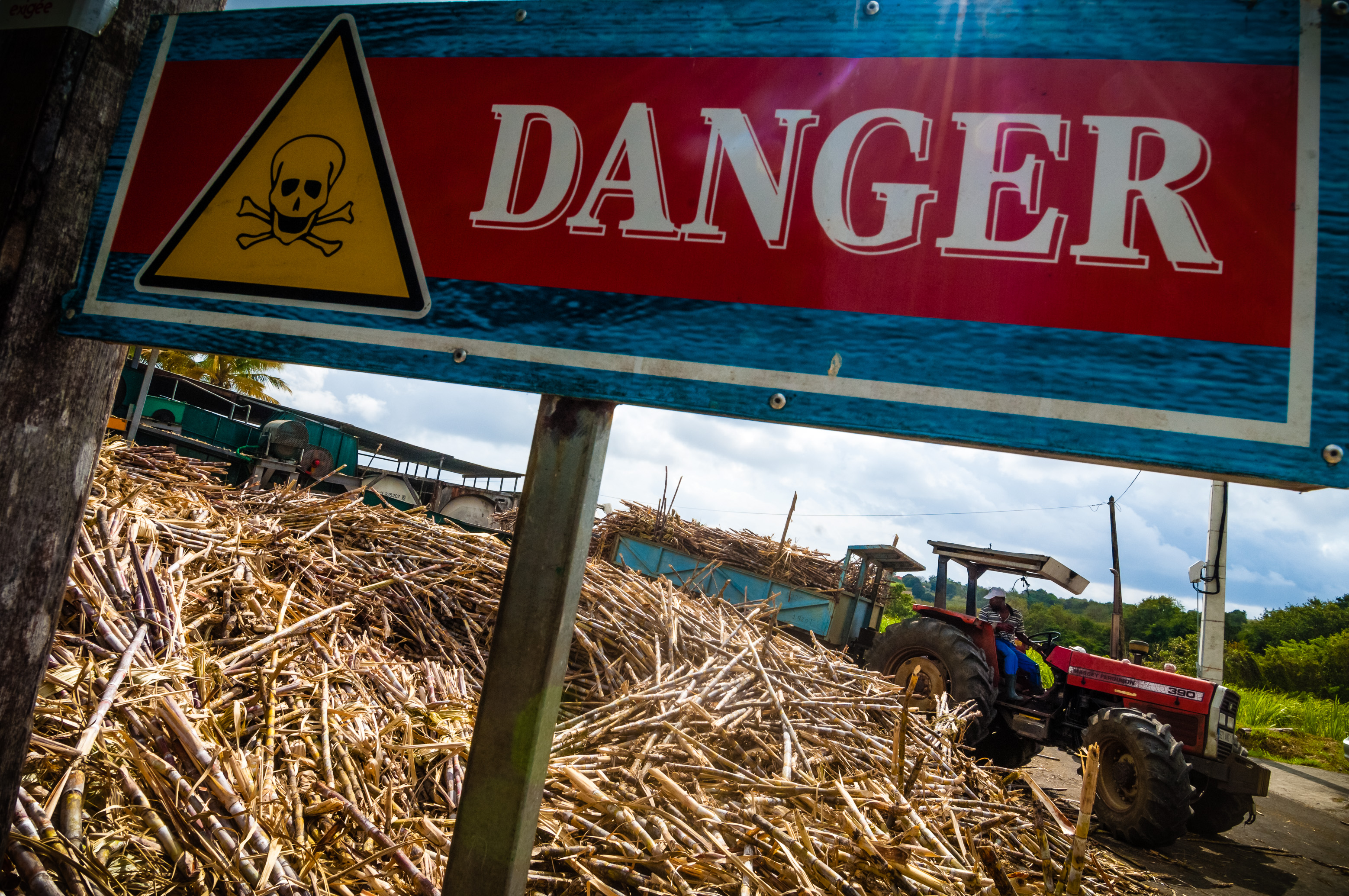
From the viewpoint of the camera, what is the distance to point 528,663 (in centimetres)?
120

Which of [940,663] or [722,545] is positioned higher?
[722,545]

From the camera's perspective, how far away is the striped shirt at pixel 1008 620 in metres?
9.22

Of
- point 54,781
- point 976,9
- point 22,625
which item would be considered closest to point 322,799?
point 54,781

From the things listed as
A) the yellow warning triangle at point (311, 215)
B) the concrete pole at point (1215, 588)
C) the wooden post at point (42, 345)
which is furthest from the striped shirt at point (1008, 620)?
the wooden post at point (42, 345)

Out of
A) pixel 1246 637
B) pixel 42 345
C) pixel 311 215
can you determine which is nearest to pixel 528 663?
→ pixel 311 215

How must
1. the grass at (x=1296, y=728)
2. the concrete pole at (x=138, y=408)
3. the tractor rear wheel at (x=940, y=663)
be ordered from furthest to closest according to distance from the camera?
1. the grass at (x=1296, y=728)
2. the concrete pole at (x=138, y=408)
3. the tractor rear wheel at (x=940, y=663)

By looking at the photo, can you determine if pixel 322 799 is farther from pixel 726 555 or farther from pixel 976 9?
pixel 726 555

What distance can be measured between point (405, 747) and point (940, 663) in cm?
736

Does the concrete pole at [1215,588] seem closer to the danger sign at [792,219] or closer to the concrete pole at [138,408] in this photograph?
the danger sign at [792,219]

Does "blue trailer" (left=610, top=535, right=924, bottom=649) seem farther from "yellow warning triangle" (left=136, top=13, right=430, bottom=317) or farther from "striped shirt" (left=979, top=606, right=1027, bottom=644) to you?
"yellow warning triangle" (left=136, top=13, right=430, bottom=317)

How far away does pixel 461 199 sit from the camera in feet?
4.75

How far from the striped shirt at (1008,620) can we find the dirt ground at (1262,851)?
5.47 feet

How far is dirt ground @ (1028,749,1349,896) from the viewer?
6211 millimetres

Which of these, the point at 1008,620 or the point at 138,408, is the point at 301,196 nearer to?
the point at 1008,620
